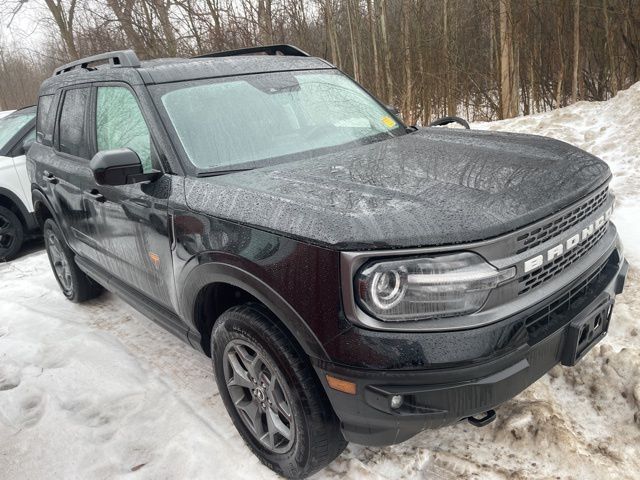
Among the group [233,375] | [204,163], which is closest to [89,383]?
[233,375]

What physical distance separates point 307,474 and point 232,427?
2.20 feet

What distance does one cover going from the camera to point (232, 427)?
2.67 metres

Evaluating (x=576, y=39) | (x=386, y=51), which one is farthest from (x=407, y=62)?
(x=576, y=39)

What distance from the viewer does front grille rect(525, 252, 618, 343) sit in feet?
5.93

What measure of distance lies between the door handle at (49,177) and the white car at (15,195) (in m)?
2.55

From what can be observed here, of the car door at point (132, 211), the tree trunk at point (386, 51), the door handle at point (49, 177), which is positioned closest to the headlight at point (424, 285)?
the car door at point (132, 211)

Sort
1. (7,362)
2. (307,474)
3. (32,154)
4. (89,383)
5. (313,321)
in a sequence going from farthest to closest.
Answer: (32,154), (7,362), (89,383), (307,474), (313,321)

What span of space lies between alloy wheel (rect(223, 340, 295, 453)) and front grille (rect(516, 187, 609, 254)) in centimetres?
106

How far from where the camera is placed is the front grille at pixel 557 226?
176cm

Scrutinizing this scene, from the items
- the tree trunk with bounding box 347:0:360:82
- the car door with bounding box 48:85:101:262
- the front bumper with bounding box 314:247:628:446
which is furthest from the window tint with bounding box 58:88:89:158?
the tree trunk with bounding box 347:0:360:82

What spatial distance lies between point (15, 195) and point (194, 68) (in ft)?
14.9

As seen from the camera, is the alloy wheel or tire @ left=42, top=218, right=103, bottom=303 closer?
the alloy wheel

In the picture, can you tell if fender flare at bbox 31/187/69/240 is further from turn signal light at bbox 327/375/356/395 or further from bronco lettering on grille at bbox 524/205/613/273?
bronco lettering on grille at bbox 524/205/613/273

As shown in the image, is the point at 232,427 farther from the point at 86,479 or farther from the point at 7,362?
the point at 7,362
